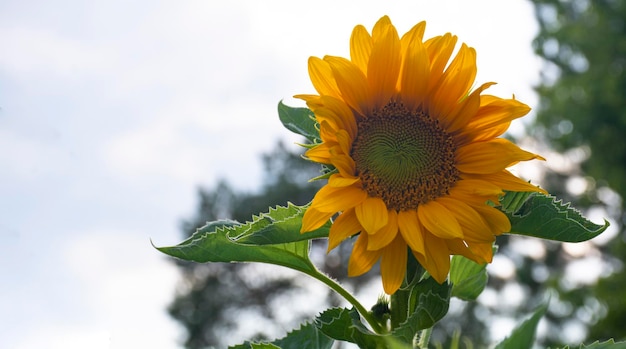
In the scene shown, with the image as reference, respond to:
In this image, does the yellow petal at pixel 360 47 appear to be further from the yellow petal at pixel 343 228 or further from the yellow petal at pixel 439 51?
the yellow petal at pixel 343 228

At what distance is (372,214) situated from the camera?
951 mm

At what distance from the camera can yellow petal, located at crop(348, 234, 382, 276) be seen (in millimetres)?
968

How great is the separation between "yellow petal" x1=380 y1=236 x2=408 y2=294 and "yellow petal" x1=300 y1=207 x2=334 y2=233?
98 millimetres

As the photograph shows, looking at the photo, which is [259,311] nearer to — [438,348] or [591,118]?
[591,118]

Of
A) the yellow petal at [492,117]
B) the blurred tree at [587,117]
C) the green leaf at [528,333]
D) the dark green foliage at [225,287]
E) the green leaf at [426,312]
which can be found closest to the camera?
the green leaf at [528,333]

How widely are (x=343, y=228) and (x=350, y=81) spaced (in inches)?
7.7

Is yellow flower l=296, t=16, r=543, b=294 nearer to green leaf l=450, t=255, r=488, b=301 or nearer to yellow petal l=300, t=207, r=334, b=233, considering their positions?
yellow petal l=300, t=207, r=334, b=233

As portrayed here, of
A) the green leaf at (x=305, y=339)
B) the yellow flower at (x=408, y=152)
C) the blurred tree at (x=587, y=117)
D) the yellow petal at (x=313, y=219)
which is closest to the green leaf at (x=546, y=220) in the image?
the yellow flower at (x=408, y=152)

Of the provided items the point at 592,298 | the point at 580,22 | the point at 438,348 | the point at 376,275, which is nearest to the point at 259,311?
the point at 376,275

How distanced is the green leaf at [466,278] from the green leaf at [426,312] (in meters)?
0.20

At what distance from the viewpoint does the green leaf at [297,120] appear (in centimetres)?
112

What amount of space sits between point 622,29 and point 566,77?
109cm

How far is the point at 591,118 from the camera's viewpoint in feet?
38.4

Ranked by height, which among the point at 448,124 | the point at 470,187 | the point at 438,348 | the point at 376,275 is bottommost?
the point at 438,348
